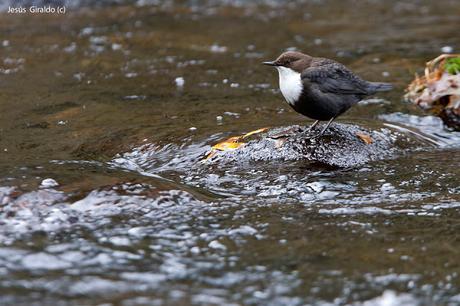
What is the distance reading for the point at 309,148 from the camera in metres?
5.17

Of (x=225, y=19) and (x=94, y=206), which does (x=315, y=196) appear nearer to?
(x=94, y=206)

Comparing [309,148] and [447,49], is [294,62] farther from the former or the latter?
[447,49]

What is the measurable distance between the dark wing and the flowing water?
46cm

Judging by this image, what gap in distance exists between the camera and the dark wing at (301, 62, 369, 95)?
5219 mm

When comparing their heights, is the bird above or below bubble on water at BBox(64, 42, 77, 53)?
below

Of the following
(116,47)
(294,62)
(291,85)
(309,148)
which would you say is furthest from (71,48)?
(309,148)

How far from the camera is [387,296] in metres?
3.22

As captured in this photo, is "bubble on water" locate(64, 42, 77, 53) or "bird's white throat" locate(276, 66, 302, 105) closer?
"bird's white throat" locate(276, 66, 302, 105)

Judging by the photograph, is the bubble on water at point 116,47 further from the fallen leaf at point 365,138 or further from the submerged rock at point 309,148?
the fallen leaf at point 365,138

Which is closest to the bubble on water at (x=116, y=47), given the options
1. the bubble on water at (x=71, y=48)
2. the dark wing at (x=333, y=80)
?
the bubble on water at (x=71, y=48)

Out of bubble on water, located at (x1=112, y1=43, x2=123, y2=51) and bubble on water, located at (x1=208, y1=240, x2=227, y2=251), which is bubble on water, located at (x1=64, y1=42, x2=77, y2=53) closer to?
bubble on water, located at (x1=112, y1=43, x2=123, y2=51)

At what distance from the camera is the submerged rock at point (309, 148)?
514 centimetres

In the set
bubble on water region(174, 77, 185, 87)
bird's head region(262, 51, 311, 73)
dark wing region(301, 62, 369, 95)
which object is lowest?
bubble on water region(174, 77, 185, 87)

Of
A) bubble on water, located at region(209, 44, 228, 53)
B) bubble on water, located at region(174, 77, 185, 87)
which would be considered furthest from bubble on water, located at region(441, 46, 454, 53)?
bubble on water, located at region(174, 77, 185, 87)
